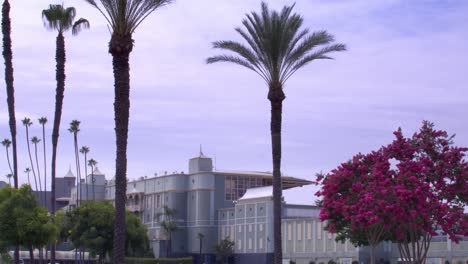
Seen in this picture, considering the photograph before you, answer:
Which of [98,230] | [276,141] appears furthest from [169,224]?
[276,141]

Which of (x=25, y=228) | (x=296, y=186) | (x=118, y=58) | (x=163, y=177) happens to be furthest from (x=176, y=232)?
(x=118, y=58)

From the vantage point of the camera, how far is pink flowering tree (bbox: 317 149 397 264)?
3503cm

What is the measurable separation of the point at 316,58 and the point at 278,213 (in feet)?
24.0

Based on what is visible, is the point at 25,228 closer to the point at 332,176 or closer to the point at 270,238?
the point at 332,176

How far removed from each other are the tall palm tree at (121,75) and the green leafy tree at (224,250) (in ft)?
235

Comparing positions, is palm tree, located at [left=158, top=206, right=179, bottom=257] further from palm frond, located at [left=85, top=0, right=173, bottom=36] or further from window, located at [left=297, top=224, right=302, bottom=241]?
palm frond, located at [left=85, top=0, right=173, bottom=36]

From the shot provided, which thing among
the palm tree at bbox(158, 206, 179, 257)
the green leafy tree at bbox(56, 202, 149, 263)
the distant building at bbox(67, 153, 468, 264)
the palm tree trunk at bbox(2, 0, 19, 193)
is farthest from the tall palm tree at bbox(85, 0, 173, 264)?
the palm tree at bbox(158, 206, 179, 257)

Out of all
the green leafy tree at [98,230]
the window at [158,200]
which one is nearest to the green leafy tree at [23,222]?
the green leafy tree at [98,230]

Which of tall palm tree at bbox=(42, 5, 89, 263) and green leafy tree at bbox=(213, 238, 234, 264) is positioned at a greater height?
tall palm tree at bbox=(42, 5, 89, 263)

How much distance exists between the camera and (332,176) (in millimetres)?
38281

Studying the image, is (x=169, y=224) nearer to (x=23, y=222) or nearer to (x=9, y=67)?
A: (x=23, y=222)

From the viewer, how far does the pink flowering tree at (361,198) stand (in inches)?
1379

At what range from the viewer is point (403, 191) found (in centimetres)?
3438

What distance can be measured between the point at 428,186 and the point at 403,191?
5.19 feet
